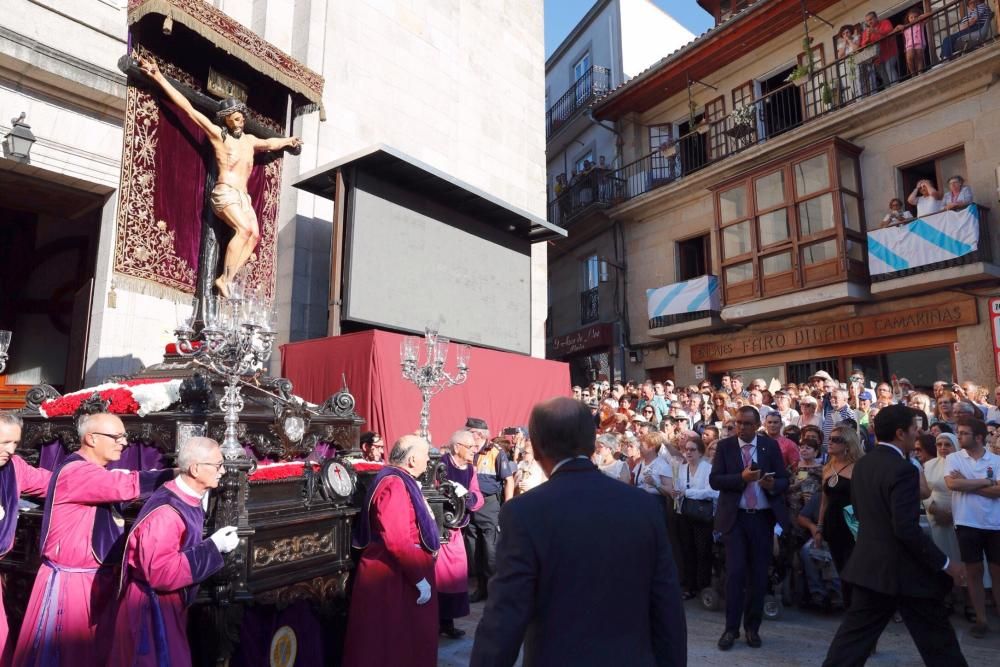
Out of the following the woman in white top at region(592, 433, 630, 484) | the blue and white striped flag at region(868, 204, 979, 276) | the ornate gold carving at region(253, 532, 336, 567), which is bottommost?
the ornate gold carving at region(253, 532, 336, 567)

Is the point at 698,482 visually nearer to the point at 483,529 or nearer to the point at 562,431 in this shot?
the point at 483,529

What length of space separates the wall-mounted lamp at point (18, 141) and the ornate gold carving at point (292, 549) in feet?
20.3

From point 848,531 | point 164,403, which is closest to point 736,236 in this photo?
point 848,531

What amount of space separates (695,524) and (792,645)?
1668 millimetres

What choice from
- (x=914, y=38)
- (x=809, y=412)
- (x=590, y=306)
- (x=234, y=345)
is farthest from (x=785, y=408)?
(x=590, y=306)

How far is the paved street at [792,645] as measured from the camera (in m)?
4.92

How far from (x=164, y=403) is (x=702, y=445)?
5088 millimetres

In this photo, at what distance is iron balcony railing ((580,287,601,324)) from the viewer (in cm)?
2111

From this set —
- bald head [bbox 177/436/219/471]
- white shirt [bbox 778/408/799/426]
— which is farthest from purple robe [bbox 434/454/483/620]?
white shirt [bbox 778/408/799/426]

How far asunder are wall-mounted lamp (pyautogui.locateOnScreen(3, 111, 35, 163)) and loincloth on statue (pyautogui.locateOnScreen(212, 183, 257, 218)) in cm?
291

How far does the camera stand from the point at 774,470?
552cm

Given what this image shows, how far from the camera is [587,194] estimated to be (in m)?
21.3

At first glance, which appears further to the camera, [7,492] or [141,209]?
A: [141,209]

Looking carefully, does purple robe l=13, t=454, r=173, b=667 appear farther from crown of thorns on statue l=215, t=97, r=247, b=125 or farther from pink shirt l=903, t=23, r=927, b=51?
pink shirt l=903, t=23, r=927, b=51
